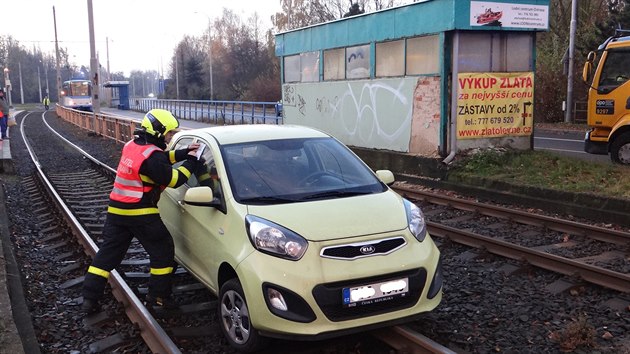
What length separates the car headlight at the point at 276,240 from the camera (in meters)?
3.93

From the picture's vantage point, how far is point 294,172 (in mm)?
4953

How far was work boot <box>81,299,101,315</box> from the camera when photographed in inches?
202

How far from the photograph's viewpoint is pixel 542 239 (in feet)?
24.1

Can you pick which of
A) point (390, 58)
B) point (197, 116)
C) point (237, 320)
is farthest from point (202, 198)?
point (197, 116)

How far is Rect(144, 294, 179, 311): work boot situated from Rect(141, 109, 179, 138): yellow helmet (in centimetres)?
146

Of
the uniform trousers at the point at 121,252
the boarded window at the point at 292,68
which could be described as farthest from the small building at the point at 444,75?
the uniform trousers at the point at 121,252

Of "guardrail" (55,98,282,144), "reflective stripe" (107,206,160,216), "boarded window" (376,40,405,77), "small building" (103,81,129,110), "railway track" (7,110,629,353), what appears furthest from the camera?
"small building" (103,81,129,110)

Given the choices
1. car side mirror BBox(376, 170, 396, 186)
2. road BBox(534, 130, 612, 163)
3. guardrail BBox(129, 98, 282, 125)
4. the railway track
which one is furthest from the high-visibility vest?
guardrail BBox(129, 98, 282, 125)

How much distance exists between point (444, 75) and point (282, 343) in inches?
328

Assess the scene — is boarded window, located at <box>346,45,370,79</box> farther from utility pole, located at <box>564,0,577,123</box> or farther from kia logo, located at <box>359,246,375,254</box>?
utility pole, located at <box>564,0,577,123</box>

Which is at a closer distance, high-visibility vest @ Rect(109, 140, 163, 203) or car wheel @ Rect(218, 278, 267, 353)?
car wheel @ Rect(218, 278, 267, 353)

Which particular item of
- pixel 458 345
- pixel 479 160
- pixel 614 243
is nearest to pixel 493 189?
pixel 479 160

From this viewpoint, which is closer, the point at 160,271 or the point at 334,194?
the point at 334,194

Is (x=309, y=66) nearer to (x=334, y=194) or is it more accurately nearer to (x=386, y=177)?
(x=386, y=177)
